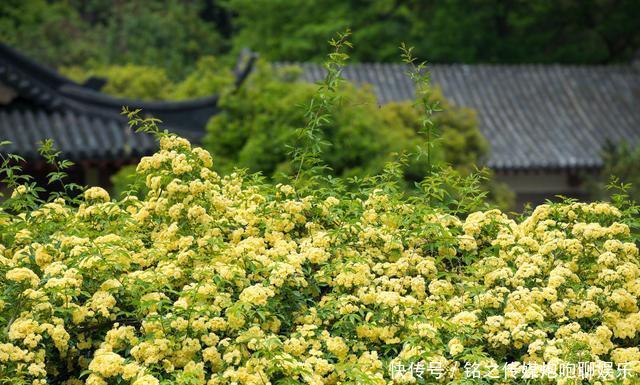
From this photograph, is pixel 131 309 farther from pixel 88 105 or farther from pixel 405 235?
pixel 88 105

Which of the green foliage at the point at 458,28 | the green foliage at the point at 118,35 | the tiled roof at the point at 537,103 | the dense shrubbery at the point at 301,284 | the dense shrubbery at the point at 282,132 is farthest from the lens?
the green foliage at the point at 118,35

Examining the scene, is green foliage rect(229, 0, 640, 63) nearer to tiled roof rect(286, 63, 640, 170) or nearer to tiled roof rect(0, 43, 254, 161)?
tiled roof rect(286, 63, 640, 170)

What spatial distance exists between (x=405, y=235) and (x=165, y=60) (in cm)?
2734

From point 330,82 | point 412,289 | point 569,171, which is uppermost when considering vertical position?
point 330,82

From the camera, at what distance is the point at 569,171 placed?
70.2ft

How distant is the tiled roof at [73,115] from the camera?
13477mm

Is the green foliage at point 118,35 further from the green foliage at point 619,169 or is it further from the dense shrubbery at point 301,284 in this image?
the dense shrubbery at point 301,284

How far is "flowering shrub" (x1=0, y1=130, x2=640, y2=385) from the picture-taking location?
3.59 metres

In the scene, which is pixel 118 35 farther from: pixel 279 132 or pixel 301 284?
pixel 301 284

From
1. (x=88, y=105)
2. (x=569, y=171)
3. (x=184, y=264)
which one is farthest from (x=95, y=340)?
(x=569, y=171)

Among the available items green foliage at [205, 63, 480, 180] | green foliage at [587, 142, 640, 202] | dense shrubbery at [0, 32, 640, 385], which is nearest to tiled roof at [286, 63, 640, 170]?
green foliage at [587, 142, 640, 202]

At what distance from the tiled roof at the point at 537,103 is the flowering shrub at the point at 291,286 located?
16286 millimetres

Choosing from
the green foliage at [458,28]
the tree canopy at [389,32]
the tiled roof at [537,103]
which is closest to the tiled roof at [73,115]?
the tiled roof at [537,103]

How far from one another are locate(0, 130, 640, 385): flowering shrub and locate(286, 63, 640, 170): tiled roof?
53.4 ft
